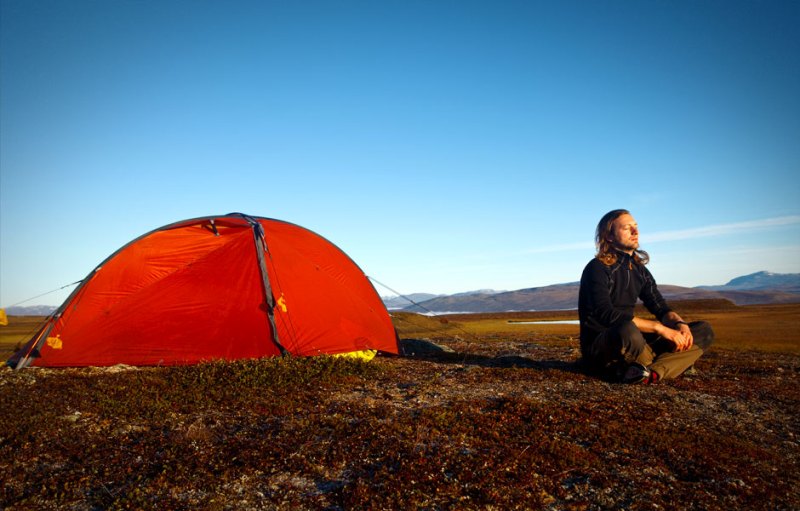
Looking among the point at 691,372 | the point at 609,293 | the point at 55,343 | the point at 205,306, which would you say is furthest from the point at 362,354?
the point at 691,372

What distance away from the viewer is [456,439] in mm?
5840

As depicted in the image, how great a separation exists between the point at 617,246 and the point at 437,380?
429 centimetres

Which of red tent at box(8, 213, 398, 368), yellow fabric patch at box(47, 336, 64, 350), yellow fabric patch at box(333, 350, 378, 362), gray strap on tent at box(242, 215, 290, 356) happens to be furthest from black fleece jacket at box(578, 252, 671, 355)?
yellow fabric patch at box(47, 336, 64, 350)

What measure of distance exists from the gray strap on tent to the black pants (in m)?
6.53

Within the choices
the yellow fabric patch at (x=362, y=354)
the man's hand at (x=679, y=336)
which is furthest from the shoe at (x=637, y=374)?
the yellow fabric patch at (x=362, y=354)

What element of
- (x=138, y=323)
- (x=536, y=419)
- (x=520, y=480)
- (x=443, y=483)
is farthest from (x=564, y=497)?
(x=138, y=323)

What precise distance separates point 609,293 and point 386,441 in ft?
17.7

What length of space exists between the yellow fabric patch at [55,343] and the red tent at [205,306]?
0.02 metres

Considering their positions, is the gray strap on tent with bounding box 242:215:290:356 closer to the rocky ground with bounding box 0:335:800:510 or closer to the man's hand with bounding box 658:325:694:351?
the rocky ground with bounding box 0:335:800:510

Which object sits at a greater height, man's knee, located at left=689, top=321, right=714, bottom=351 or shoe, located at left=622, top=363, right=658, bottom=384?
man's knee, located at left=689, top=321, right=714, bottom=351

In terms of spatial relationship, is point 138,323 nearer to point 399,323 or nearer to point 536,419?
point 536,419

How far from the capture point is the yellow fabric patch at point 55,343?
34.9ft

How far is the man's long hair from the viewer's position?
916 cm

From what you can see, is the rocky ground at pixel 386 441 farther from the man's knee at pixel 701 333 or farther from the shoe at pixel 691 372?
the man's knee at pixel 701 333
